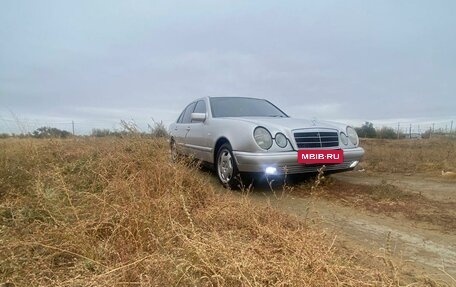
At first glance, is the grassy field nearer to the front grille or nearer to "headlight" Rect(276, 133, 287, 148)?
"headlight" Rect(276, 133, 287, 148)

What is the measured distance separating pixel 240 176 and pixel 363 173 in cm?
295

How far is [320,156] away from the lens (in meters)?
4.07

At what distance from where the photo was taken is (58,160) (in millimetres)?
5242

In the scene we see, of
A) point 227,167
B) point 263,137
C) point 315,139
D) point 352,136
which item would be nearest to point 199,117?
point 227,167

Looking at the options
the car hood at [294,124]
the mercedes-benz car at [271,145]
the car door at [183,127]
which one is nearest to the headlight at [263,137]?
the mercedes-benz car at [271,145]

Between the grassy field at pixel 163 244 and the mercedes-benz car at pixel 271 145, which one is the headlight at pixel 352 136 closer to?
the mercedes-benz car at pixel 271 145

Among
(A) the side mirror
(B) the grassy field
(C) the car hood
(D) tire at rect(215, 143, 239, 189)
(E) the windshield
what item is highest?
(E) the windshield

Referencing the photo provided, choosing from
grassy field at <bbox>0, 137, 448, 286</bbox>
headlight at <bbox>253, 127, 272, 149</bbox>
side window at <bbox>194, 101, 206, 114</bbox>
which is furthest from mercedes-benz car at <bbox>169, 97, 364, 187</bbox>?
grassy field at <bbox>0, 137, 448, 286</bbox>

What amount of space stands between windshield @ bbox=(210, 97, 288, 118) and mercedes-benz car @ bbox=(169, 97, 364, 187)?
0.06 ft

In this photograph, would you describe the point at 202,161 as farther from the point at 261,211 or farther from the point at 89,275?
the point at 89,275

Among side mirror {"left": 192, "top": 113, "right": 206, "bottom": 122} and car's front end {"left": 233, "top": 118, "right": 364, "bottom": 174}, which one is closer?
car's front end {"left": 233, "top": 118, "right": 364, "bottom": 174}

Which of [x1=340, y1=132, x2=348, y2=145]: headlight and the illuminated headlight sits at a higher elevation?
[x1=340, y1=132, x2=348, y2=145]: headlight

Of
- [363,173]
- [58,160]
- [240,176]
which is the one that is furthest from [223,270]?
[363,173]

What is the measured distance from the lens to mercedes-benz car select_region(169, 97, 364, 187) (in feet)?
13.0
